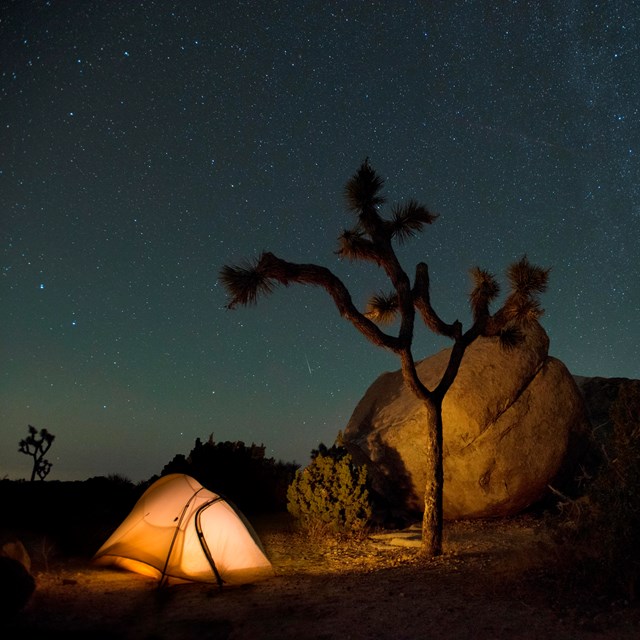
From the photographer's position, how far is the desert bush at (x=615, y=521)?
6285 millimetres

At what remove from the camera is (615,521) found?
659 centimetres

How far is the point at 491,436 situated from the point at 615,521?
20.8 ft

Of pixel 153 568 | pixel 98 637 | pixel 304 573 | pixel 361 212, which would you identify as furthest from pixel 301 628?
pixel 361 212

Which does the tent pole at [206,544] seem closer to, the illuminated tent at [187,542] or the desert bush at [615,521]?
the illuminated tent at [187,542]

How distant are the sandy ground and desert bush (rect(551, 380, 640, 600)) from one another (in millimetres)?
322

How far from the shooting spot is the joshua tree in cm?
948

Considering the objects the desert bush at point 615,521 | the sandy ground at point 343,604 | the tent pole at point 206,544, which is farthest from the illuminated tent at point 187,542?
the desert bush at point 615,521

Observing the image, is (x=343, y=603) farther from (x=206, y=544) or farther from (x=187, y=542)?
(x=187, y=542)

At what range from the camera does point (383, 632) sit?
5836 millimetres

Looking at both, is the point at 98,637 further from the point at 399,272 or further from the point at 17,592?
the point at 399,272

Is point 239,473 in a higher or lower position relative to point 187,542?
higher

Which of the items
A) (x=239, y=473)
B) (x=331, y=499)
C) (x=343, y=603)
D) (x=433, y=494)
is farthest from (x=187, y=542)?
(x=239, y=473)

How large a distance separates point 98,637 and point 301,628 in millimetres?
2056

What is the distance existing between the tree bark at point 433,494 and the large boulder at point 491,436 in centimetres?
349
